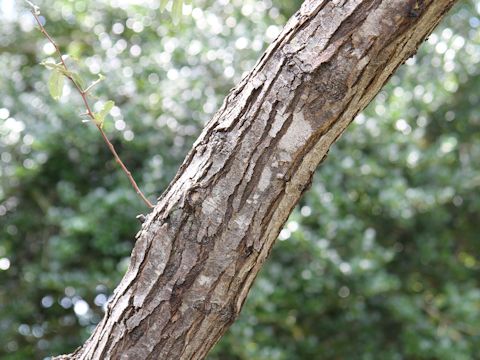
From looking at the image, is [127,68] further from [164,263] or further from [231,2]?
[164,263]

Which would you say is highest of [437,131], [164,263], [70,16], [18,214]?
[437,131]

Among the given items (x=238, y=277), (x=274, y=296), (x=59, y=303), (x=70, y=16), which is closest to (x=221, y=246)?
(x=238, y=277)

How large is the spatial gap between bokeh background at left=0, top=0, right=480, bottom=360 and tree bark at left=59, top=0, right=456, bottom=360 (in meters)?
1.28

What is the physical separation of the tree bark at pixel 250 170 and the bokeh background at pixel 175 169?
1.28m

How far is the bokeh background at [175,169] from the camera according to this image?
2.27 meters

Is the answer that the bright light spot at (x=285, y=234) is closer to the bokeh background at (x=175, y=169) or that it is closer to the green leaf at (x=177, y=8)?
the bokeh background at (x=175, y=169)

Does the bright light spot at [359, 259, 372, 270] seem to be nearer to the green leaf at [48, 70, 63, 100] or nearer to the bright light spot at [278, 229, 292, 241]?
the bright light spot at [278, 229, 292, 241]

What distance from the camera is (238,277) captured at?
0.88 meters

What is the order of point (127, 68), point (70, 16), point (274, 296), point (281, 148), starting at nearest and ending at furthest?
point (281, 148)
point (274, 296)
point (127, 68)
point (70, 16)

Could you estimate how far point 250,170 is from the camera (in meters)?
0.84

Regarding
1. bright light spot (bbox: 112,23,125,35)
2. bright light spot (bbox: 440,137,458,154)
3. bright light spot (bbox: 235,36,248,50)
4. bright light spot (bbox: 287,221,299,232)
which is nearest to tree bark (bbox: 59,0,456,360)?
bright light spot (bbox: 287,221,299,232)

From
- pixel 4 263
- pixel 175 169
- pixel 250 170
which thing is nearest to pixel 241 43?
pixel 175 169

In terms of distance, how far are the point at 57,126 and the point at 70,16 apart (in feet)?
1.80

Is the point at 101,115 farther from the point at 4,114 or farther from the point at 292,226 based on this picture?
the point at 4,114
